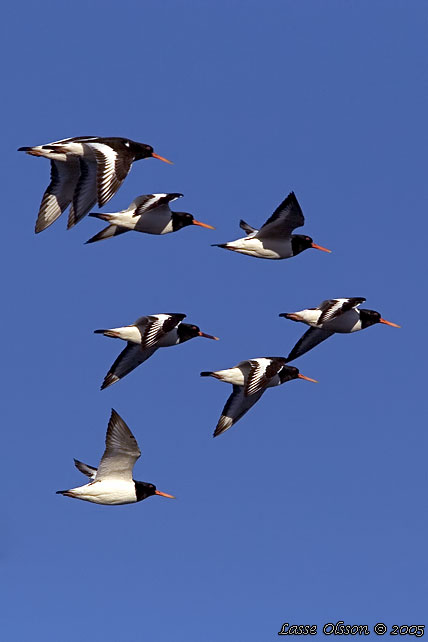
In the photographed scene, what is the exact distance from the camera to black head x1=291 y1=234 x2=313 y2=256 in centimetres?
2683

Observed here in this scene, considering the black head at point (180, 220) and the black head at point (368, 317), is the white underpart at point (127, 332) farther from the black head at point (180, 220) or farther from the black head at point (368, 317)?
the black head at point (368, 317)

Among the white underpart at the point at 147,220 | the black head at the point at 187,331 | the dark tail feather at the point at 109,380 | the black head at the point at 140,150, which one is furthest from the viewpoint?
the dark tail feather at the point at 109,380

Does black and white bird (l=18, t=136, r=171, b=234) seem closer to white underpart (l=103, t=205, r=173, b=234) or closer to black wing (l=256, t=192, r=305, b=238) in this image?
white underpart (l=103, t=205, r=173, b=234)

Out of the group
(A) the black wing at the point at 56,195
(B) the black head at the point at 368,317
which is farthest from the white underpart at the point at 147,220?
(B) the black head at the point at 368,317

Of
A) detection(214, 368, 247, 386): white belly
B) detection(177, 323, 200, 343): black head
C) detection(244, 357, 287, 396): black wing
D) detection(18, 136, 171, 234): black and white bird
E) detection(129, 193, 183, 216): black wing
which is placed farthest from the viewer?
Answer: detection(177, 323, 200, 343): black head

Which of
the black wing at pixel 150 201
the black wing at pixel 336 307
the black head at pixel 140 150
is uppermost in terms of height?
the black head at pixel 140 150

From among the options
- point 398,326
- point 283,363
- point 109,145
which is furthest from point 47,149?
point 398,326

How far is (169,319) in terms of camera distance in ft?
84.9

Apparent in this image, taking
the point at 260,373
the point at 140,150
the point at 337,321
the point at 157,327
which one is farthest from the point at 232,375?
the point at 140,150

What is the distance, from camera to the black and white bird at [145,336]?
2584 centimetres

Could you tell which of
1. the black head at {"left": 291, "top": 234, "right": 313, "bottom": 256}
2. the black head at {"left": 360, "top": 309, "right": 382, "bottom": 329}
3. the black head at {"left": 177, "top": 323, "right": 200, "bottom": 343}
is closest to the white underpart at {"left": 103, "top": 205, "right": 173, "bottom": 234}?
the black head at {"left": 177, "top": 323, "right": 200, "bottom": 343}

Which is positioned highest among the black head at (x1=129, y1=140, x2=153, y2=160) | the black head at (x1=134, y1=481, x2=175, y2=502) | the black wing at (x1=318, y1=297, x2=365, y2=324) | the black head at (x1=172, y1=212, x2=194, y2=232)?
the black head at (x1=129, y1=140, x2=153, y2=160)

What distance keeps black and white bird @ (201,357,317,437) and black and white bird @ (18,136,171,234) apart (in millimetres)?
3821

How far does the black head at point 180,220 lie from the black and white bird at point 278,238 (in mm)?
746
